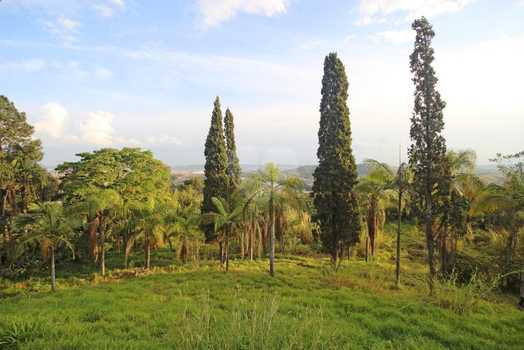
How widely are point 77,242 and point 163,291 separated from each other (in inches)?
656

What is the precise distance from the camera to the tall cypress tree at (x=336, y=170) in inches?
893

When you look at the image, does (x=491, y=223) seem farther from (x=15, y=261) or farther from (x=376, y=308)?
(x=15, y=261)

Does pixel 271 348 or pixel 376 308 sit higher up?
pixel 271 348

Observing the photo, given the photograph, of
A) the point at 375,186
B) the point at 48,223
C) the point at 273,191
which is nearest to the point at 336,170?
the point at 375,186

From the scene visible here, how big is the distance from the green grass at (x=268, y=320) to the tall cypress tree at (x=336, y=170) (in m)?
5.44

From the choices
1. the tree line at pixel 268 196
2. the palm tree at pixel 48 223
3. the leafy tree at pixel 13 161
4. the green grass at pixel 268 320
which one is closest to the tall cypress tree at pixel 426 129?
the tree line at pixel 268 196

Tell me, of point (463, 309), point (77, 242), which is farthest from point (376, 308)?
point (77, 242)

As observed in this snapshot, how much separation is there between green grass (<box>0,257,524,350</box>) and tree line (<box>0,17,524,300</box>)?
3517mm

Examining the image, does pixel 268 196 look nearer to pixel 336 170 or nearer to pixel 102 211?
pixel 336 170

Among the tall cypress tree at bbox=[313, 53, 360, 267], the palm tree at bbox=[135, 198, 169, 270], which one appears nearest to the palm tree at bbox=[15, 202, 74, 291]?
the palm tree at bbox=[135, 198, 169, 270]

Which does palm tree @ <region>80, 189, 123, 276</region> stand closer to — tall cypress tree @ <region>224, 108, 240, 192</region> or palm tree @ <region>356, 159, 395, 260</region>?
tall cypress tree @ <region>224, 108, 240, 192</region>

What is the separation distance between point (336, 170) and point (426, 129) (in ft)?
21.2

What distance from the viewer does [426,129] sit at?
1778 cm

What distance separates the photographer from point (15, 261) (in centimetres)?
2495
